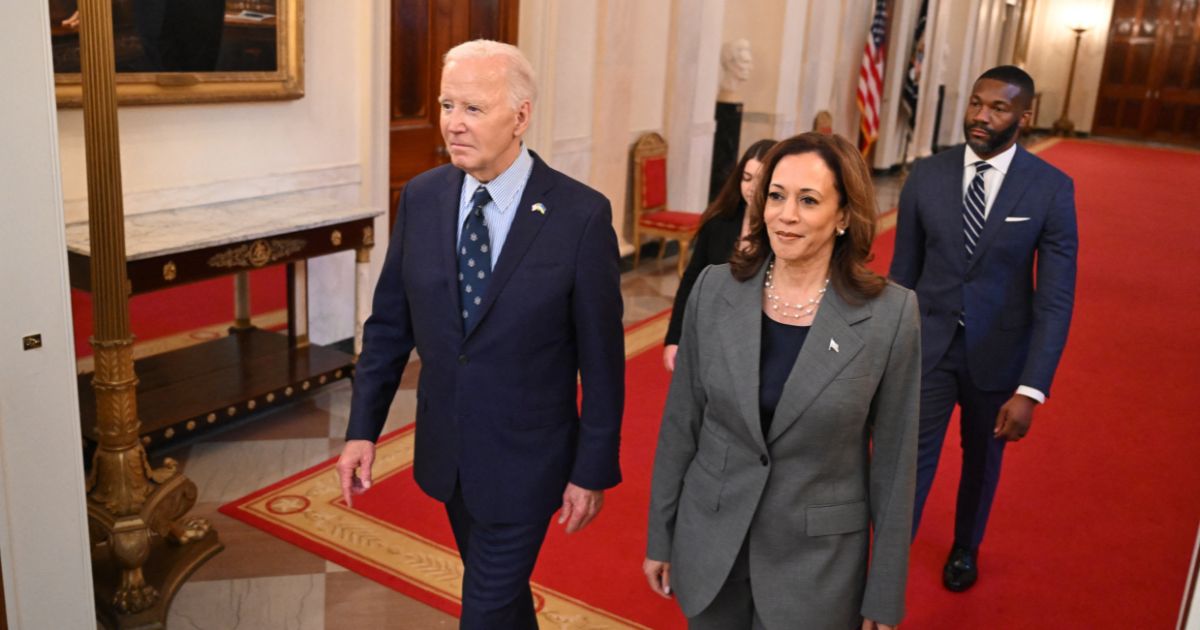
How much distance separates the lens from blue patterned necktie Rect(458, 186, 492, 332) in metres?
2.68

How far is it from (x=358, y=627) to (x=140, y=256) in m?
1.81

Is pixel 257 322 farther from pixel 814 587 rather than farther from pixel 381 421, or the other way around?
pixel 814 587

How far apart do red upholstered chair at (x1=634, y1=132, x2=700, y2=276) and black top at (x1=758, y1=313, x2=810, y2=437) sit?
7300 millimetres

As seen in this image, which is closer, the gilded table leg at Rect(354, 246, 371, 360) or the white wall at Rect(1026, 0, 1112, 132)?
the gilded table leg at Rect(354, 246, 371, 360)

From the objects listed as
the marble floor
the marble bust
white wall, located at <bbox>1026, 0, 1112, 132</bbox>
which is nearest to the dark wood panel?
the marble floor

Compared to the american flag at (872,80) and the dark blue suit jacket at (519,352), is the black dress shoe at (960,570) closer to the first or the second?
the dark blue suit jacket at (519,352)

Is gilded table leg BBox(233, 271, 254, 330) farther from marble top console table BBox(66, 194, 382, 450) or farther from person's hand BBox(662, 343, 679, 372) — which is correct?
person's hand BBox(662, 343, 679, 372)

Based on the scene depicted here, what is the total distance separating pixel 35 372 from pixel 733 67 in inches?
407

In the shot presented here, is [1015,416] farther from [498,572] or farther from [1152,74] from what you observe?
[1152,74]

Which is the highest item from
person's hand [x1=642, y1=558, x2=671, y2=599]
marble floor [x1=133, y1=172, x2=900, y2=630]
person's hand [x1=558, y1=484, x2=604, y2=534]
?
person's hand [x1=558, y1=484, x2=604, y2=534]

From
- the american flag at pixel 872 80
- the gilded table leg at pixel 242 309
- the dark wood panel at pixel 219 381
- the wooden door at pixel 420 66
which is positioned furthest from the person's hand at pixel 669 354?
the american flag at pixel 872 80

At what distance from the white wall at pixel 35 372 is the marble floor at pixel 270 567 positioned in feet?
2.66

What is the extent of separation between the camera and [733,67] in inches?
488

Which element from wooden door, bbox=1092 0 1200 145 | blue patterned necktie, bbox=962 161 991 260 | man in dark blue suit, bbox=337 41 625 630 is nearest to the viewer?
man in dark blue suit, bbox=337 41 625 630
